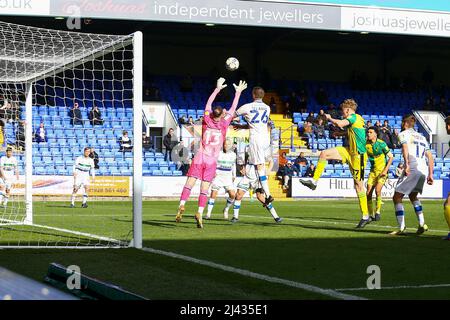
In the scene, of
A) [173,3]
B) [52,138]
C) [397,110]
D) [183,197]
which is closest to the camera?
[183,197]

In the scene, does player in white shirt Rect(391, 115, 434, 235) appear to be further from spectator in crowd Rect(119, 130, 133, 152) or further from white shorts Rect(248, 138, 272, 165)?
spectator in crowd Rect(119, 130, 133, 152)

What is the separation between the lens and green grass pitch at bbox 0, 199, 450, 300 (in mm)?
7176

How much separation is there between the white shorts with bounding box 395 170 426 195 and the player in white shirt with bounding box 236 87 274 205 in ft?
9.02

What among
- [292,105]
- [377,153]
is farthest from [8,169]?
[292,105]

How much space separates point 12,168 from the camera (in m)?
22.2

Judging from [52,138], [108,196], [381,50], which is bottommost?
[108,196]

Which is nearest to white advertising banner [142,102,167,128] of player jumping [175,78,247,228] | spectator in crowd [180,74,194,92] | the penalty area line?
spectator in crowd [180,74,194,92]

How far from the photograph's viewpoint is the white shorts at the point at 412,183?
12.7m

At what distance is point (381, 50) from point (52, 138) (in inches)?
830

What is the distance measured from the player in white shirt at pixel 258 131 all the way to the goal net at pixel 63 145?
2158 mm

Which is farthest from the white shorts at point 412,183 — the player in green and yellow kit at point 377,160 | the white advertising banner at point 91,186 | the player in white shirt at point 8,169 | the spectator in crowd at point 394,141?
the spectator in crowd at point 394,141

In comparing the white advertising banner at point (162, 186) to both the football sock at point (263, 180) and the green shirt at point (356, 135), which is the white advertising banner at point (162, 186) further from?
the green shirt at point (356, 135)
